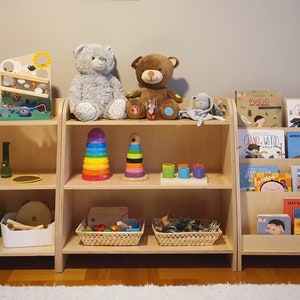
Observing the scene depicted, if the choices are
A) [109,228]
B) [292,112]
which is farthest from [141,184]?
[292,112]

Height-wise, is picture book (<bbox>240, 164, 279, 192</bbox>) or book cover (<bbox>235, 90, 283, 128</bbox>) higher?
book cover (<bbox>235, 90, 283, 128</bbox>)

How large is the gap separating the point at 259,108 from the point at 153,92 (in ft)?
1.70

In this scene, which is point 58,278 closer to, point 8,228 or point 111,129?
point 8,228

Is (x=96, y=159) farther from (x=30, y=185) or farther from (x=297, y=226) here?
(x=297, y=226)

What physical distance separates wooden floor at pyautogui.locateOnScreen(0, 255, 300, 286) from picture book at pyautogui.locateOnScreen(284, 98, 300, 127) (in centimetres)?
62

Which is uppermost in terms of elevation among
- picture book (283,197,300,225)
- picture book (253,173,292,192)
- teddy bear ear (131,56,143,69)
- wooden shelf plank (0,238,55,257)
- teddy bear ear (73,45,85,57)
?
teddy bear ear (73,45,85,57)

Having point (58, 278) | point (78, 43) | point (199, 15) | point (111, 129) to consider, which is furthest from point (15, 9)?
point (58, 278)

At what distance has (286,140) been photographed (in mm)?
1750

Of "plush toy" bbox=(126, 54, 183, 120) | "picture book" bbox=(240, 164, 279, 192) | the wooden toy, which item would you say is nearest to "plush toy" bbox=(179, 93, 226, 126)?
"plush toy" bbox=(126, 54, 183, 120)

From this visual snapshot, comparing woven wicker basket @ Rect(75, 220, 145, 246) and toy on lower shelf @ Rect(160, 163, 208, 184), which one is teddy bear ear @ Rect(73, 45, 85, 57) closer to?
toy on lower shelf @ Rect(160, 163, 208, 184)

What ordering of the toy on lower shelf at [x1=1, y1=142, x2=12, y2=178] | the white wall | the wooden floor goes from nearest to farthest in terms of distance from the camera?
1. the wooden floor
2. the toy on lower shelf at [x1=1, y1=142, x2=12, y2=178]
3. the white wall

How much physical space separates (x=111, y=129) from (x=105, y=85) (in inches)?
8.7

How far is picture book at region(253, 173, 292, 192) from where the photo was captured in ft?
5.41

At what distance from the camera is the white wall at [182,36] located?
70.8 inches
